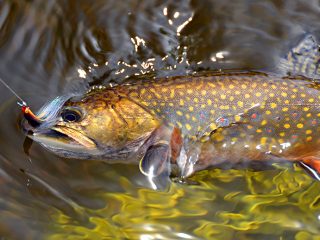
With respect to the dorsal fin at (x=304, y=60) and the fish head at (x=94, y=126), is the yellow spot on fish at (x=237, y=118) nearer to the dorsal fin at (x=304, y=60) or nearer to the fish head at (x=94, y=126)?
the fish head at (x=94, y=126)

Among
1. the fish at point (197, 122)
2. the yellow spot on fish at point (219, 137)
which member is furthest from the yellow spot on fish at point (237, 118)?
the yellow spot on fish at point (219, 137)

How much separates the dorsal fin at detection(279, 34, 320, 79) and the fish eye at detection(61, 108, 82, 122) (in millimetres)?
1915

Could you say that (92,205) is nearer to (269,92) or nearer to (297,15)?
(269,92)

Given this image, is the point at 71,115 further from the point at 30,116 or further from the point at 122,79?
the point at 122,79

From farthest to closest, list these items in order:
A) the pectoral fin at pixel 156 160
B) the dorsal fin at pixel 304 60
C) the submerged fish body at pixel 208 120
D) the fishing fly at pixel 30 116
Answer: the dorsal fin at pixel 304 60 < the submerged fish body at pixel 208 120 < the pectoral fin at pixel 156 160 < the fishing fly at pixel 30 116

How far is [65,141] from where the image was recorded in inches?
152

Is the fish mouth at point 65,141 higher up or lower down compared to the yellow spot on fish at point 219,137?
higher up

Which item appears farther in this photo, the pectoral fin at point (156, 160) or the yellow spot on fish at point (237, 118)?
the yellow spot on fish at point (237, 118)

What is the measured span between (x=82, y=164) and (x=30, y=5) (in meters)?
1.80

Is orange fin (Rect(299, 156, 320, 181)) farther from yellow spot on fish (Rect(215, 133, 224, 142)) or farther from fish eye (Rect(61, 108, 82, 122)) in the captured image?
fish eye (Rect(61, 108, 82, 122))

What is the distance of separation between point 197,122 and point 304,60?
4.27ft

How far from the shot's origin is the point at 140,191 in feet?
13.1

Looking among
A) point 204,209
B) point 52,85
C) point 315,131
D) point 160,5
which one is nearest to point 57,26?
point 52,85

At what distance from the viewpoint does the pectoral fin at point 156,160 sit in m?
3.91
